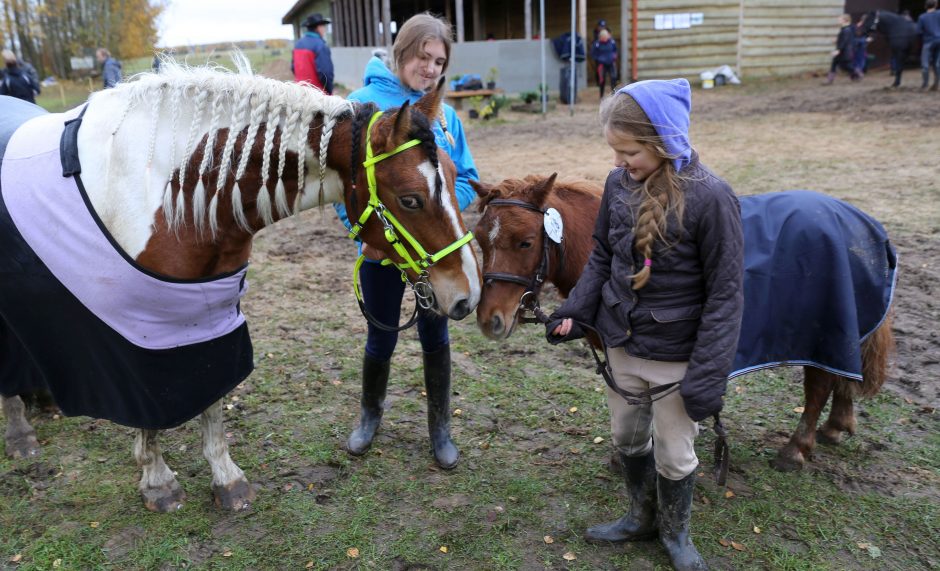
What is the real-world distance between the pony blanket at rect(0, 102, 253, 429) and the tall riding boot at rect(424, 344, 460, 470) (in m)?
0.94

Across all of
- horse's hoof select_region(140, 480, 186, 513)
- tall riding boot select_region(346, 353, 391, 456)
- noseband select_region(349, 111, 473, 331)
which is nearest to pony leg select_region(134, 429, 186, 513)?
horse's hoof select_region(140, 480, 186, 513)

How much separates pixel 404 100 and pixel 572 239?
94 cm

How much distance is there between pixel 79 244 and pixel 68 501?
1.45 metres

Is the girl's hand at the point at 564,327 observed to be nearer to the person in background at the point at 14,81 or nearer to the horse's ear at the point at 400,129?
the horse's ear at the point at 400,129

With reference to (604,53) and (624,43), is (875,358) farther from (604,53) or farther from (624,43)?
(624,43)

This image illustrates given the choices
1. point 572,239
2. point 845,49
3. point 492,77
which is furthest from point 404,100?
point 845,49

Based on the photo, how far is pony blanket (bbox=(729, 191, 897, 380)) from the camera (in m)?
2.68

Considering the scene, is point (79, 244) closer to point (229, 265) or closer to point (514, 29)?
point (229, 265)

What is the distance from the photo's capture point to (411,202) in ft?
7.38

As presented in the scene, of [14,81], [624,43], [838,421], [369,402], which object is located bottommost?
[838,421]

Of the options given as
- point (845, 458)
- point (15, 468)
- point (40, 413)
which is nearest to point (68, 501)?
point (15, 468)

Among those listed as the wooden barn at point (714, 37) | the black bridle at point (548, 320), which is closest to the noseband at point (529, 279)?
the black bridle at point (548, 320)

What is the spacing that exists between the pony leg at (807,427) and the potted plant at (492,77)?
51.0 ft

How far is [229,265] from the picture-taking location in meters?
2.52
